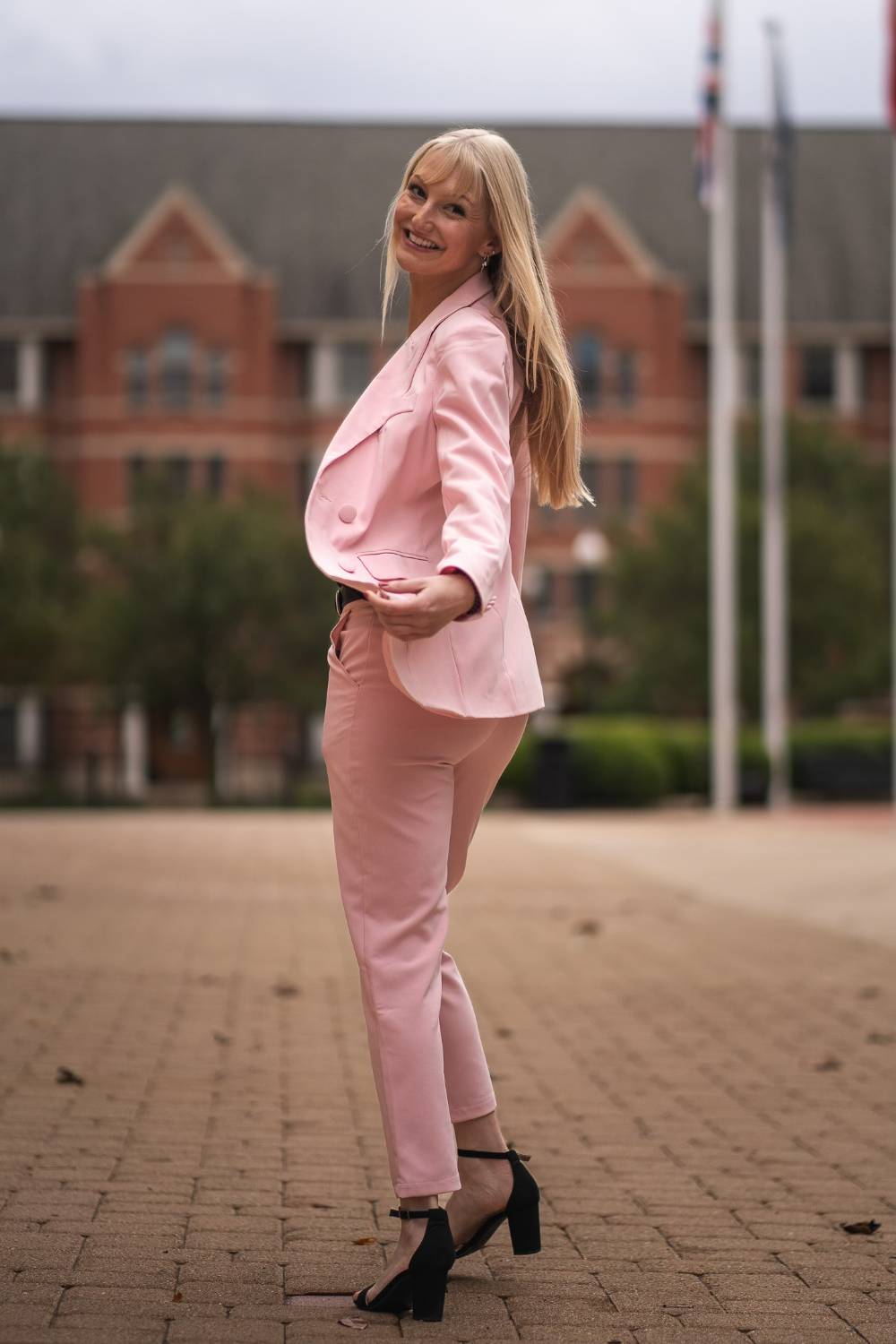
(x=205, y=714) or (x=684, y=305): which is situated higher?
(x=684, y=305)

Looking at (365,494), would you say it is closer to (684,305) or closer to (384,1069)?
(384,1069)

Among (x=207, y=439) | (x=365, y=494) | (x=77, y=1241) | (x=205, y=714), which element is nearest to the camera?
(x=365, y=494)

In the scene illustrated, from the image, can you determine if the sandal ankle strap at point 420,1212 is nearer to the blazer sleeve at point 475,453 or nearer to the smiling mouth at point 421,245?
the blazer sleeve at point 475,453

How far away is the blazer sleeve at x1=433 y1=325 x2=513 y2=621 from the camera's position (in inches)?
131

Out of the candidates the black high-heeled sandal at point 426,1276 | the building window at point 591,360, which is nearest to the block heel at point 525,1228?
the black high-heeled sandal at point 426,1276

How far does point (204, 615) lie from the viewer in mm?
40344

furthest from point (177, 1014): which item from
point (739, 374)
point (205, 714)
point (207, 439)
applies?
point (739, 374)

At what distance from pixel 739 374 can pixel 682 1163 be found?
5220 cm

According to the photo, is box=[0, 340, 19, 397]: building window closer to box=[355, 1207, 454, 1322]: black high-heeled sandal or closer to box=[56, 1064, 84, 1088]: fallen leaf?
box=[56, 1064, 84, 1088]: fallen leaf

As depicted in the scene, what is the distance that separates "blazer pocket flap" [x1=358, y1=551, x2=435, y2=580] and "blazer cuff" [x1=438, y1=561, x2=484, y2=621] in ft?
0.63

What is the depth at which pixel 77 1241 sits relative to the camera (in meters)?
4.06

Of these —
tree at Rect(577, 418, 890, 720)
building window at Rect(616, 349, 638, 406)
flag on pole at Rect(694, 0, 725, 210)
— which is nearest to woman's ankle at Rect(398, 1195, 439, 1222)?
flag on pole at Rect(694, 0, 725, 210)

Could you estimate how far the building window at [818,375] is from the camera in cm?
5678

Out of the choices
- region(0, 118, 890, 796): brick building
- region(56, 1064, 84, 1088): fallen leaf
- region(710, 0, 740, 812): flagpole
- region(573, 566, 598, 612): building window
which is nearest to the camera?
region(56, 1064, 84, 1088): fallen leaf
